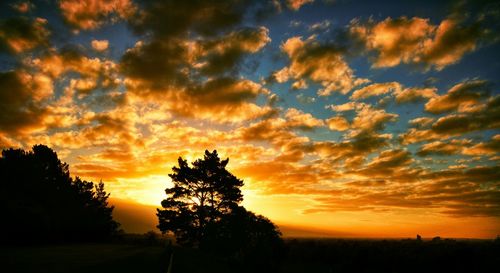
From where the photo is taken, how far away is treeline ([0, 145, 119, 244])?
34750 millimetres

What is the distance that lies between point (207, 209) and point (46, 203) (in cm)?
2236

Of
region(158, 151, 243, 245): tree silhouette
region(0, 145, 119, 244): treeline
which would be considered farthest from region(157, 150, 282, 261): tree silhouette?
region(0, 145, 119, 244): treeline

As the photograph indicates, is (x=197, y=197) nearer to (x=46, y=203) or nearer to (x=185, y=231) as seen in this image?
(x=185, y=231)

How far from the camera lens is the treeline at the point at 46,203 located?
34750 millimetres

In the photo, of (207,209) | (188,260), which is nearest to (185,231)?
(207,209)

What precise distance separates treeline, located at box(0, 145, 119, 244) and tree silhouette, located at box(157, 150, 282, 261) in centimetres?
1368

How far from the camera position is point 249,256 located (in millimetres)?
23266

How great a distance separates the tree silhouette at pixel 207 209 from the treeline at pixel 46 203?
13683 mm

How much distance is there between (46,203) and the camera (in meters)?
43.0

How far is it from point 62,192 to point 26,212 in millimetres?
12439

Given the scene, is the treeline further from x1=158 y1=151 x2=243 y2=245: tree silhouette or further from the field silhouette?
x1=158 y1=151 x2=243 y2=245: tree silhouette

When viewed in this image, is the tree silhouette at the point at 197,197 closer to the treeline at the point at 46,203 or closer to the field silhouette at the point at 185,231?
the field silhouette at the point at 185,231

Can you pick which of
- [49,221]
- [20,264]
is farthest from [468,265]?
[49,221]

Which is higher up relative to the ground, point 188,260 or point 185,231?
point 185,231
